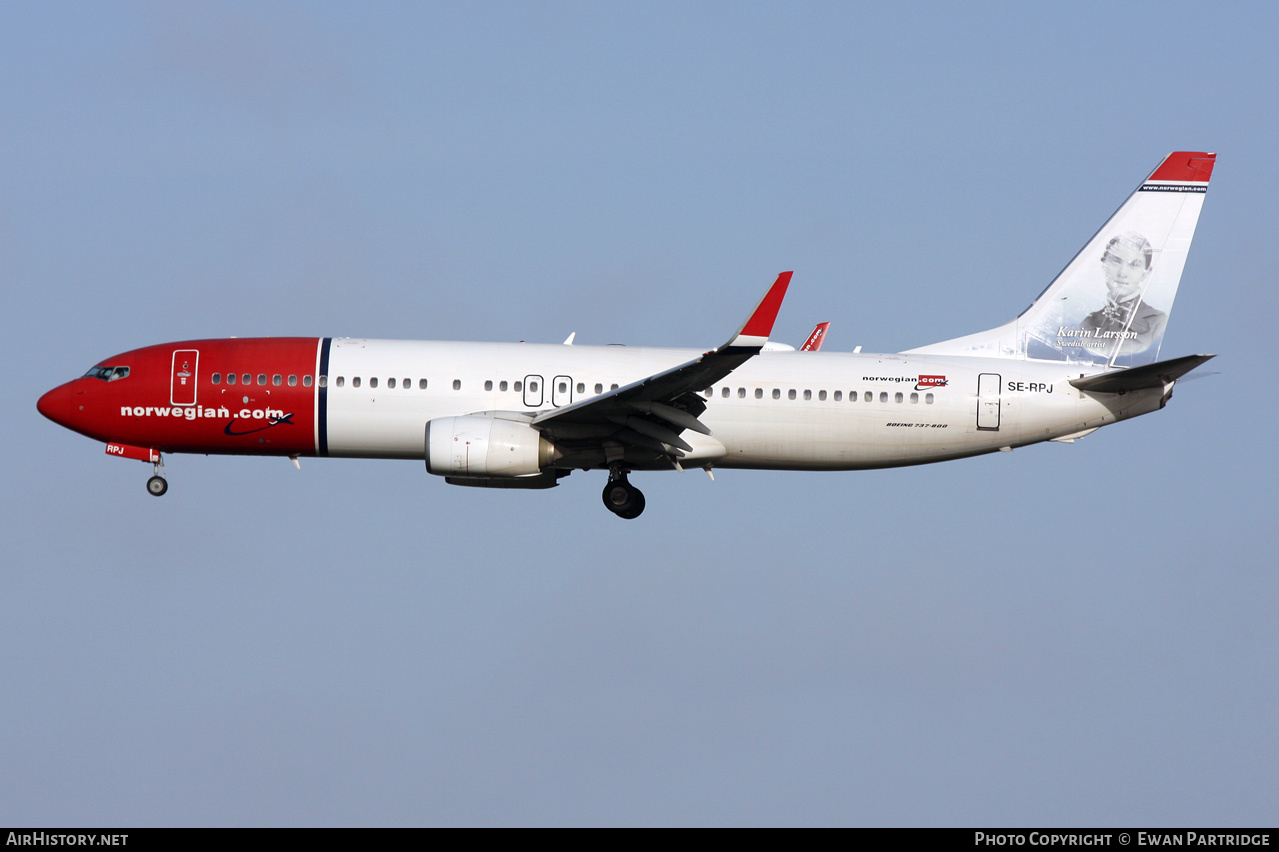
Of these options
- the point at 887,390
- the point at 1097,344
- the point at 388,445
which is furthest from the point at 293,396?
the point at 1097,344

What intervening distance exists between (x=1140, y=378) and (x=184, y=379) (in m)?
22.7

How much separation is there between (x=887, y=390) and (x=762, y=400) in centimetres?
307

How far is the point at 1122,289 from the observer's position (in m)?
39.7

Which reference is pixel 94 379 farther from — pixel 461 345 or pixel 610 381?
pixel 610 381

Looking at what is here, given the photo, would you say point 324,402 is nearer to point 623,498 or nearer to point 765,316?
point 623,498

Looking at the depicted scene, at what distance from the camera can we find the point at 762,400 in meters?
37.2

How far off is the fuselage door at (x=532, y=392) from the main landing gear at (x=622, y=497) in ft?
8.68

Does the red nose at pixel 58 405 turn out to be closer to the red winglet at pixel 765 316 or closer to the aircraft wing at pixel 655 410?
the aircraft wing at pixel 655 410

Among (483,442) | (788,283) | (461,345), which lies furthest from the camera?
(461,345)

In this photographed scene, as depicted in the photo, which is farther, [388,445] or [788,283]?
[388,445]

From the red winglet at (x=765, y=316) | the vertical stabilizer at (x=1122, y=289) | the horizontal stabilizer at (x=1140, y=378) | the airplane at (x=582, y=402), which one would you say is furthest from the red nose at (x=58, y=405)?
the horizontal stabilizer at (x=1140, y=378)

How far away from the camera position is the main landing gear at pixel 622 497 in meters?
38.0

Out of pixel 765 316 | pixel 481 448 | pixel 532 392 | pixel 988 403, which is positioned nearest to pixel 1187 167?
pixel 988 403

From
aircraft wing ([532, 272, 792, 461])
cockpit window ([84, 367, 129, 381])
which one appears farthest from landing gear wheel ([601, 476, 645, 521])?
cockpit window ([84, 367, 129, 381])
